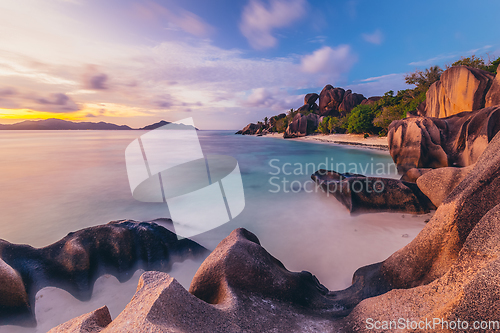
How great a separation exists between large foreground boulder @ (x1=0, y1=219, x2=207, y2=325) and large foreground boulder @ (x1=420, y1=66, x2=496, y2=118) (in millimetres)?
14481

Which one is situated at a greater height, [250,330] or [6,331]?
[250,330]

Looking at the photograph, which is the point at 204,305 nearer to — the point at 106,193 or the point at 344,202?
the point at 344,202

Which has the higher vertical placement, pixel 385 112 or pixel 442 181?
pixel 385 112

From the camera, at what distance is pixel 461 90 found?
10.7 meters

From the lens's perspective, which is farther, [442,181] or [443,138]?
[443,138]

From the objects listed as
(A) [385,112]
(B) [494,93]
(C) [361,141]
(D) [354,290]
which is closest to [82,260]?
(D) [354,290]

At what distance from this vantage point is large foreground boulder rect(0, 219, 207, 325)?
2434 millimetres

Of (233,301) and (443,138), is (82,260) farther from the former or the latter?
(443,138)

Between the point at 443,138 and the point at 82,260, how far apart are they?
43.6ft

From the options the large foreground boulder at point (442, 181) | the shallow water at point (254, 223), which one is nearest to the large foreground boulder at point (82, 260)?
the shallow water at point (254, 223)

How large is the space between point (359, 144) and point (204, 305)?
30841 millimetres

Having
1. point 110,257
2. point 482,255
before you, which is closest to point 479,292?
point 482,255

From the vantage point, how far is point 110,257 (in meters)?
3.43

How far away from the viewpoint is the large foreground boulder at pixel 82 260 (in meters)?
2.43
